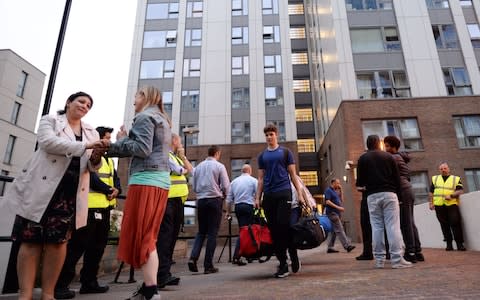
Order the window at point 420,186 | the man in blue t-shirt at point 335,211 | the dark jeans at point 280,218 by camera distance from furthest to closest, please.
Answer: the window at point 420,186 → the man in blue t-shirt at point 335,211 → the dark jeans at point 280,218

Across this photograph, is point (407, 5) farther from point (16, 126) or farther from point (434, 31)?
point (16, 126)

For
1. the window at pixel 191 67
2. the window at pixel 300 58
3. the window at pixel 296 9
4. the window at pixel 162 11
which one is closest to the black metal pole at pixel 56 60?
the window at pixel 191 67

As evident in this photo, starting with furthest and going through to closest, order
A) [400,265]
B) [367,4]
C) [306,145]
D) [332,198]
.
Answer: [306,145] < [367,4] < [332,198] < [400,265]

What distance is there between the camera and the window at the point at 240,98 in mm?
30109

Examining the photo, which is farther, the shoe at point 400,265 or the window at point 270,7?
the window at point 270,7

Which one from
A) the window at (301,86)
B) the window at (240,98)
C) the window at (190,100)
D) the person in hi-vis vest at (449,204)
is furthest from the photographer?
the window at (301,86)

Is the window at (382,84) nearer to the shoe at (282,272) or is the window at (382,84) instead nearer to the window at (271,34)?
the window at (271,34)

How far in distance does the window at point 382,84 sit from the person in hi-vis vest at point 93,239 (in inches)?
737

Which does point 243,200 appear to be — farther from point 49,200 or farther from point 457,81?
point 457,81

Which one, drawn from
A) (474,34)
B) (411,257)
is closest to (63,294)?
(411,257)

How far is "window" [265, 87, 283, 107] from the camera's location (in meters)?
30.3

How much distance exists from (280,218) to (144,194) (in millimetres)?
2199

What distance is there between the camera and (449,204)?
811cm

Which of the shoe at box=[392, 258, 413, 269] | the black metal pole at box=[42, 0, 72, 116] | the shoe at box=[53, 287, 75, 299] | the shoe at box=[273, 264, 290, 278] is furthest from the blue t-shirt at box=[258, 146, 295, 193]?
the black metal pole at box=[42, 0, 72, 116]
